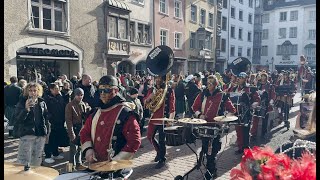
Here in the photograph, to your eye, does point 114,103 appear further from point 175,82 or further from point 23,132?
point 175,82

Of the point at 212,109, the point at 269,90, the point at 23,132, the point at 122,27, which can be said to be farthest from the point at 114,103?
the point at 122,27

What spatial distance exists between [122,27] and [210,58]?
456 centimetres

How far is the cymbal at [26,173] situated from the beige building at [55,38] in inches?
322

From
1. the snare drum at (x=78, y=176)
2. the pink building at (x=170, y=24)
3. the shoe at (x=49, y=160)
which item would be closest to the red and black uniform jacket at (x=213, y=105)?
the shoe at (x=49, y=160)

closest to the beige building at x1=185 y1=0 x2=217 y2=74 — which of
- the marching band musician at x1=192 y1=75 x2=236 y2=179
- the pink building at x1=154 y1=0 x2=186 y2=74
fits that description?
the pink building at x1=154 y1=0 x2=186 y2=74

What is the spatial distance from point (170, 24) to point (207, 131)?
10790mm

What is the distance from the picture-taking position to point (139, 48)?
15.0 meters

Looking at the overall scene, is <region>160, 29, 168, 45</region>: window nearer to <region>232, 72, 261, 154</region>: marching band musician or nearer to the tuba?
A: <region>232, 72, 261, 154</region>: marching band musician

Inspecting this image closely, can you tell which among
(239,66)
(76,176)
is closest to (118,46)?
(239,66)

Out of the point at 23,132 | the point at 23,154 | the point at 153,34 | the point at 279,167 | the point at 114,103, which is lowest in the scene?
the point at 23,154

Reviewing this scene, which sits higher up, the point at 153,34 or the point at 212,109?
the point at 153,34

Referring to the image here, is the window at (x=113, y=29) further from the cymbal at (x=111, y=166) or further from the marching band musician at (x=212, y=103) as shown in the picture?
the cymbal at (x=111, y=166)

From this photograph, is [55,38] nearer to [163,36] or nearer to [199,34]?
[163,36]

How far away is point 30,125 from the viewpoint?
5.12 m
